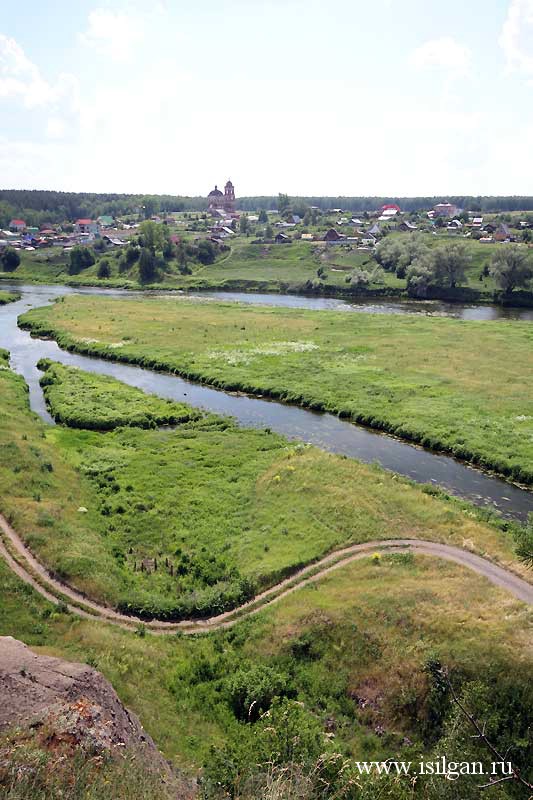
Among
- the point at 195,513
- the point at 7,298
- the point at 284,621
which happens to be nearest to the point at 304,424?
the point at 195,513

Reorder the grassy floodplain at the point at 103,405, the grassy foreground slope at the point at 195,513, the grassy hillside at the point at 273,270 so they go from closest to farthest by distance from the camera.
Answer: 1. the grassy foreground slope at the point at 195,513
2. the grassy floodplain at the point at 103,405
3. the grassy hillside at the point at 273,270

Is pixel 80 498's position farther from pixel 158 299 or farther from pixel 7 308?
pixel 158 299

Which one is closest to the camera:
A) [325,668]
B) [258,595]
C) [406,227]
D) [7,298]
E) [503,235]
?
[325,668]

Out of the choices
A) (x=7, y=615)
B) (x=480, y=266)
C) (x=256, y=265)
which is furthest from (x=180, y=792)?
(x=256, y=265)

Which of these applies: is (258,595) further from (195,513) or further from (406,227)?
(406,227)

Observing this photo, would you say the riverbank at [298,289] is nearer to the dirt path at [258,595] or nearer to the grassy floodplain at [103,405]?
the grassy floodplain at [103,405]

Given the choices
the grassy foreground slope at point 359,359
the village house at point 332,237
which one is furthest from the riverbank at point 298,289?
the village house at point 332,237

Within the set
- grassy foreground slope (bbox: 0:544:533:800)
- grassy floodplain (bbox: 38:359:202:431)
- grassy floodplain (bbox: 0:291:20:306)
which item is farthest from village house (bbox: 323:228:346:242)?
grassy foreground slope (bbox: 0:544:533:800)
